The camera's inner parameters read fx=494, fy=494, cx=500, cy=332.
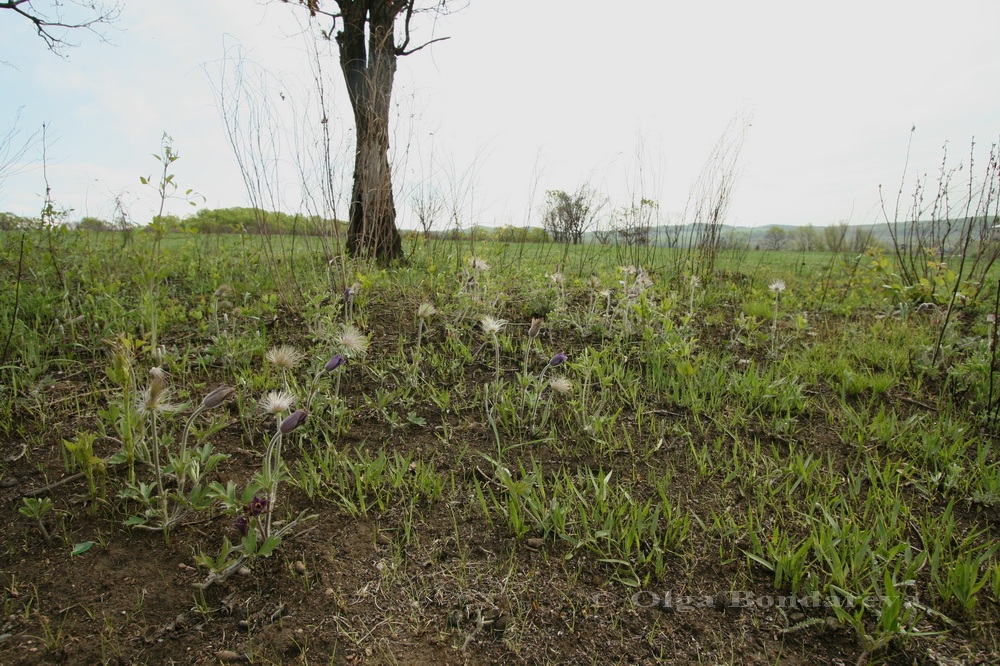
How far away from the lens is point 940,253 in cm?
439

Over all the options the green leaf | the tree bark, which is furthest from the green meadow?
the tree bark

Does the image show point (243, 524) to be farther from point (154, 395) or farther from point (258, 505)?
point (154, 395)

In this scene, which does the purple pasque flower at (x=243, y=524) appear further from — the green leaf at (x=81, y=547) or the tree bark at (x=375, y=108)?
the tree bark at (x=375, y=108)

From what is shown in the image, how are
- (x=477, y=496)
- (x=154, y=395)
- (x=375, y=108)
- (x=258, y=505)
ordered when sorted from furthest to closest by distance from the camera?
(x=375, y=108) → (x=477, y=496) → (x=258, y=505) → (x=154, y=395)

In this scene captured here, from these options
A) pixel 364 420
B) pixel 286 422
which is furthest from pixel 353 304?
pixel 286 422

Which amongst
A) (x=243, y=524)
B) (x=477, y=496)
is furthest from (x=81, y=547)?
(x=477, y=496)

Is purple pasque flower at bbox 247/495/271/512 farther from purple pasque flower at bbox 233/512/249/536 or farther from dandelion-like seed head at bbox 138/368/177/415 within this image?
dandelion-like seed head at bbox 138/368/177/415

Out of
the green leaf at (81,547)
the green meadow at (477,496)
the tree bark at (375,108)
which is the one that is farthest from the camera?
the tree bark at (375,108)

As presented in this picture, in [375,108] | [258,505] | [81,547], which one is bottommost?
[81,547]

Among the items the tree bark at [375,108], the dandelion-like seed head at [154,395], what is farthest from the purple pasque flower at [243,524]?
the tree bark at [375,108]

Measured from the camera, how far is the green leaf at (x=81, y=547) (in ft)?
4.53

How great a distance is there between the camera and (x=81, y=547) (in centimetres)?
139

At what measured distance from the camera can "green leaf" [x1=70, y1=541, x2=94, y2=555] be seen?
138 centimetres

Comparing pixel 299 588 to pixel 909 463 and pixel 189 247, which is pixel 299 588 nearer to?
pixel 909 463
